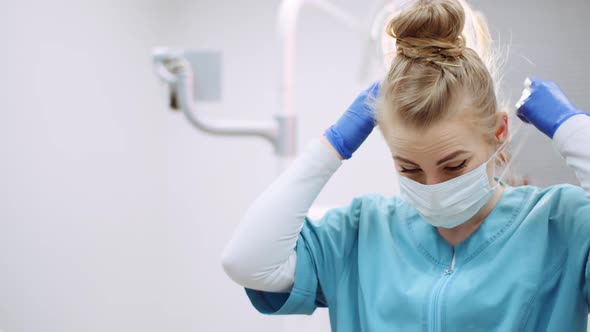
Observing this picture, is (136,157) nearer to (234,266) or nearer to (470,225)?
(234,266)

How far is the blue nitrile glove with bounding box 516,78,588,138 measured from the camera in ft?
2.91

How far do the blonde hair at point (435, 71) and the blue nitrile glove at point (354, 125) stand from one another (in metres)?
0.06

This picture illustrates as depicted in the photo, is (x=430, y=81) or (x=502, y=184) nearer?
A: (x=430, y=81)

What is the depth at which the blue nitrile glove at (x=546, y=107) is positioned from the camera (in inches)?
34.9

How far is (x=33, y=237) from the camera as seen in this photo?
2.02 metres

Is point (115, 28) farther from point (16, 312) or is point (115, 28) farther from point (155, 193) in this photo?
point (16, 312)

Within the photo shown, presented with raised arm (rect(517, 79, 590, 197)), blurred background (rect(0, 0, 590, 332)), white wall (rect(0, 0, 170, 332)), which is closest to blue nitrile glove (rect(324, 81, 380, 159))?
raised arm (rect(517, 79, 590, 197))

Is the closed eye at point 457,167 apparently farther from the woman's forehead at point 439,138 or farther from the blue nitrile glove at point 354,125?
the blue nitrile glove at point 354,125

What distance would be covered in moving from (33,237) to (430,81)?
1.56 m

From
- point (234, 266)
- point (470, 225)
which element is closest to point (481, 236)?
point (470, 225)

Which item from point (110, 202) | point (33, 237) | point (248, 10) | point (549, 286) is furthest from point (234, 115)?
point (549, 286)

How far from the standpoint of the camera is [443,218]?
927mm

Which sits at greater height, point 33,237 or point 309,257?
point 309,257

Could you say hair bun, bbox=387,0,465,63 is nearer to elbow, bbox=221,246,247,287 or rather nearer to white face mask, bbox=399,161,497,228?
white face mask, bbox=399,161,497,228
